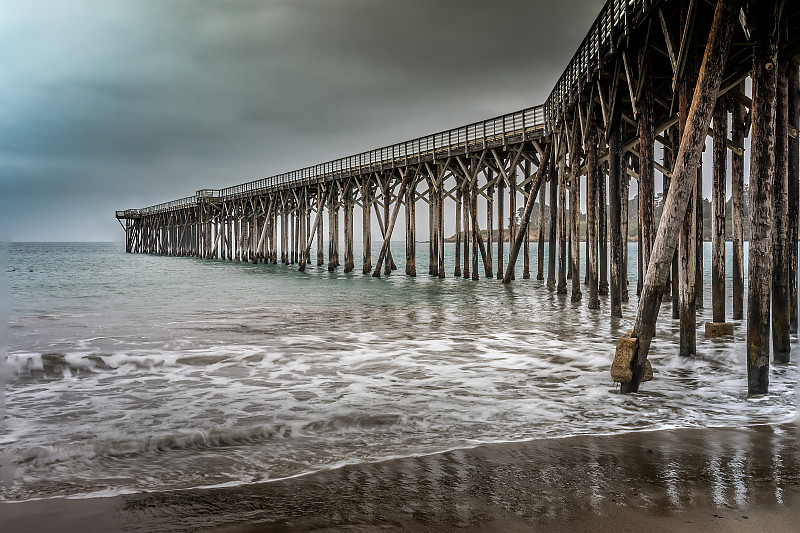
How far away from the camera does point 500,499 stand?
3.19 meters

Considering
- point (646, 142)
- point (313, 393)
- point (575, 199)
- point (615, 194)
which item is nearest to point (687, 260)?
point (646, 142)

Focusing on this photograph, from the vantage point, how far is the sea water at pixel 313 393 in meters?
4.09

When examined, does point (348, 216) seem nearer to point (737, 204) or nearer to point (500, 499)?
point (737, 204)

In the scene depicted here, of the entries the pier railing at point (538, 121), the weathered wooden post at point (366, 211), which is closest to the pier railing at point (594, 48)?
the pier railing at point (538, 121)

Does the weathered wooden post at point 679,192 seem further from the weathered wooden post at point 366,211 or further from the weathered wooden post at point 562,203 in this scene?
the weathered wooden post at point 366,211

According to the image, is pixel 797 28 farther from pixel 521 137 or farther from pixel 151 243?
pixel 151 243

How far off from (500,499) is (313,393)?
307 centimetres

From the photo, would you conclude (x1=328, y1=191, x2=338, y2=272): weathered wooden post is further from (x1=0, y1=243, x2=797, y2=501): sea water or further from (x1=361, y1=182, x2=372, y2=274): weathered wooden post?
(x1=0, y1=243, x2=797, y2=501): sea water

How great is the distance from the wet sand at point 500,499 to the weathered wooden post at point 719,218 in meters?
4.78

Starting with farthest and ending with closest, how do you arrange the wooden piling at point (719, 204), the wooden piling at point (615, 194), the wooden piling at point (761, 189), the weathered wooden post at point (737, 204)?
1. the wooden piling at point (615, 194)
2. the weathered wooden post at point (737, 204)
3. the wooden piling at point (719, 204)
4. the wooden piling at point (761, 189)

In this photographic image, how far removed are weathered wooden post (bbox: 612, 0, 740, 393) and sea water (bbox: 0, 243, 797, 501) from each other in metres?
0.38

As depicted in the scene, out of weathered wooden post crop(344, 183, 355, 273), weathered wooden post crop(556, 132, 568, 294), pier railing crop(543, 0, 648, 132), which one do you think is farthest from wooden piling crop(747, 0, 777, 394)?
weathered wooden post crop(344, 183, 355, 273)

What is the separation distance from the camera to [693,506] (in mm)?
3035

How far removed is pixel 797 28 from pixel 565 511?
21.3ft
